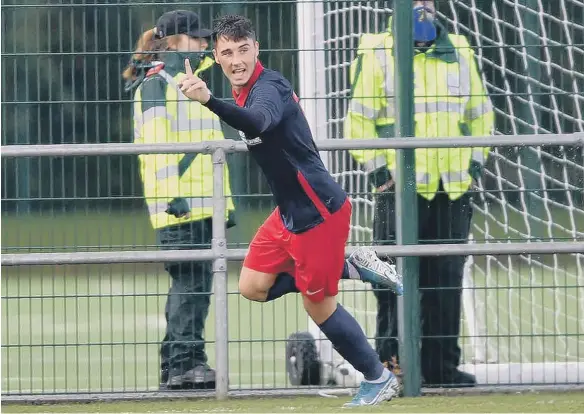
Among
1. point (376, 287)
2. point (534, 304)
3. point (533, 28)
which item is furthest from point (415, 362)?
point (533, 28)

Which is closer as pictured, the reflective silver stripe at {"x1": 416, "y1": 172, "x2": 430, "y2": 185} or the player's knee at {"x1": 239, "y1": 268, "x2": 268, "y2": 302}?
the player's knee at {"x1": 239, "y1": 268, "x2": 268, "y2": 302}

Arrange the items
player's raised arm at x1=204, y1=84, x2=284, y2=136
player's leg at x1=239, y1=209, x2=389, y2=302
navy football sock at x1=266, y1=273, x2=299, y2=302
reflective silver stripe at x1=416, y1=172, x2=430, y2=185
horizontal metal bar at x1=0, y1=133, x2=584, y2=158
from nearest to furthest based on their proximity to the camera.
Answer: player's raised arm at x1=204, y1=84, x2=284, y2=136 → player's leg at x1=239, y1=209, x2=389, y2=302 → navy football sock at x1=266, y1=273, x2=299, y2=302 → horizontal metal bar at x1=0, y1=133, x2=584, y2=158 → reflective silver stripe at x1=416, y1=172, x2=430, y2=185

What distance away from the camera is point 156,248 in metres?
7.24

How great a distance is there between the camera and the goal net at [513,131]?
7.27 meters

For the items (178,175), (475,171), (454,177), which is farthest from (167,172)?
(475,171)

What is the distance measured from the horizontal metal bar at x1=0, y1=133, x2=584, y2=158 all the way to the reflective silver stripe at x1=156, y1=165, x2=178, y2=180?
1.27 ft

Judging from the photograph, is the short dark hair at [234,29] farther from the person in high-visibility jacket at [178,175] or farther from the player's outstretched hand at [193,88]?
the person in high-visibility jacket at [178,175]

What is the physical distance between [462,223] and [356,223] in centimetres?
65

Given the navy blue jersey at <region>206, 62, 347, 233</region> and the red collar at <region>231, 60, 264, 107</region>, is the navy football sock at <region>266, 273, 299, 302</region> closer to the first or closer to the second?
the navy blue jersey at <region>206, 62, 347, 233</region>

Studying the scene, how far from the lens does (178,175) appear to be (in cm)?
720

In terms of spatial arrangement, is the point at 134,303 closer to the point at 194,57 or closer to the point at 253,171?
the point at 253,171

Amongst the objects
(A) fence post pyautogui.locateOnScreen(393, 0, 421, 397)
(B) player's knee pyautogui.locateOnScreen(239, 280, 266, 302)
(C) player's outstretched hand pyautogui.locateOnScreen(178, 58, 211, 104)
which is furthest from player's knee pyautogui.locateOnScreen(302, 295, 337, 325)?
(C) player's outstretched hand pyautogui.locateOnScreen(178, 58, 211, 104)

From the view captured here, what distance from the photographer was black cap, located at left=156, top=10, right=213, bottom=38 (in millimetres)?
7062

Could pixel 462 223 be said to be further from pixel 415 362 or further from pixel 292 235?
pixel 292 235
